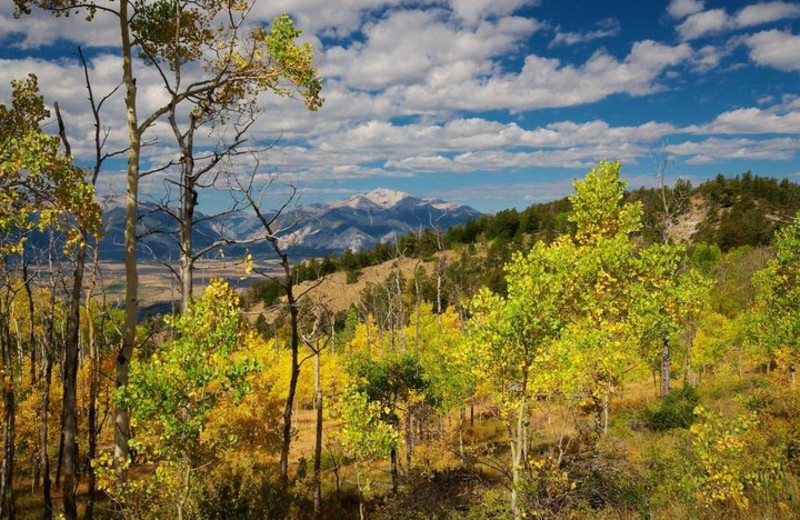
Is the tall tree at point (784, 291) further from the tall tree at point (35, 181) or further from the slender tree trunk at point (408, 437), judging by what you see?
the tall tree at point (35, 181)

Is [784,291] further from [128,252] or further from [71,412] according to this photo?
[71,412]

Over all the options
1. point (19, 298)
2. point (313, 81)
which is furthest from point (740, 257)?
point (19, 298)

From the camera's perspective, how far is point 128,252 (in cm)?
782

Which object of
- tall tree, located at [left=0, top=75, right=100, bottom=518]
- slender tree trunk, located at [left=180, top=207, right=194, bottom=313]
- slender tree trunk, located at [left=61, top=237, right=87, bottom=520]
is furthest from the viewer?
slender tree trunk, located at [left=180, top=207, right=194, bottom=313]

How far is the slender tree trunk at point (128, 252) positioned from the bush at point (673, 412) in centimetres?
2920

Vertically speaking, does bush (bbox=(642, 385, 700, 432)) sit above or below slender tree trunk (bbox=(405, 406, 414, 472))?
above

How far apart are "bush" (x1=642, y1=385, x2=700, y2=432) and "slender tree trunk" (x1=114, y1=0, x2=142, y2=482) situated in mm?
29204

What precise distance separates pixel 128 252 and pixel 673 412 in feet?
103

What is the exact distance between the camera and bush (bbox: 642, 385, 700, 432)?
93.1 feet

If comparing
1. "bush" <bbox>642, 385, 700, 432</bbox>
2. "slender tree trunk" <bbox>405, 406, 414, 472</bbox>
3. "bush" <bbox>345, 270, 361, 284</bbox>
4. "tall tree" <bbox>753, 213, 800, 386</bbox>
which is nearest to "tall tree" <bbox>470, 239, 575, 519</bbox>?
"tall tree" <bbox>753, 213, 800, 386</bbox>

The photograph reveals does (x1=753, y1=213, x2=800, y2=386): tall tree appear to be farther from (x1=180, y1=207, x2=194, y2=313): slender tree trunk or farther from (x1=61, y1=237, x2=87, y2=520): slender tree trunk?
(x1=61, y1=237, x2=87, y2=520): slender tree trunk

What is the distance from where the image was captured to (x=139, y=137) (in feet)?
26.4

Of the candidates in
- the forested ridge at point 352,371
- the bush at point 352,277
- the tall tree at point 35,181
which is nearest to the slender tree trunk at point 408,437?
the forested ridge at point 352,371

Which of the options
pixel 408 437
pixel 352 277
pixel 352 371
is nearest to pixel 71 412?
pixel 352 371
